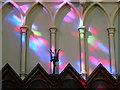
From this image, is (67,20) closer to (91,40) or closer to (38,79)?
(91,40)

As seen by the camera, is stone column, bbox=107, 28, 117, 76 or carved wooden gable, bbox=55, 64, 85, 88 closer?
carved wooden gable, bbox=55, 64, 85, 88

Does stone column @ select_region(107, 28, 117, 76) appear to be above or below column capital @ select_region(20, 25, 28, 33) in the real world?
below

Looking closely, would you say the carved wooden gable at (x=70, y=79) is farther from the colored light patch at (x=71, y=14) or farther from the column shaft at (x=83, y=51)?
the colored light patch at (x=71, y=14)

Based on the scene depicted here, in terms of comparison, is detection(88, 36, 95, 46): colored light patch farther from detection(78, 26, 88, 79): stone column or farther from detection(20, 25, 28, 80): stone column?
detection(20, 25, 28, 80): stone column

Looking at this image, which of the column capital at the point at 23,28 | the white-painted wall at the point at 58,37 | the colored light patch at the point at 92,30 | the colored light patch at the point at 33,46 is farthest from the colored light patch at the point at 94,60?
the column capital at the point at 23,28

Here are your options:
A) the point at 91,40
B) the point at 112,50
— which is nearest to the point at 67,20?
the point at 91,40

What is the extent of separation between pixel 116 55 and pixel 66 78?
1.53 m

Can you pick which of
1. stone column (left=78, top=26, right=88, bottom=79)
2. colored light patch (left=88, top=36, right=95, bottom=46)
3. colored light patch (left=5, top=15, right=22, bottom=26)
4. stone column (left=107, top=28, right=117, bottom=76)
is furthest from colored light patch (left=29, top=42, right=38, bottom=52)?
stone column (left=107, top=28, right=117, bottom=76)

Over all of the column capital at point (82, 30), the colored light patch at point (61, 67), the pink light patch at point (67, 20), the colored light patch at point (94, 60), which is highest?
the pink light patch at point (67, 20)

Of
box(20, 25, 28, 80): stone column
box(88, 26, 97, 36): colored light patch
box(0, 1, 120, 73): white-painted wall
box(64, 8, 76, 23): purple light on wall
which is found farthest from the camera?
box(64, 8, 76, 23): purple light on wall

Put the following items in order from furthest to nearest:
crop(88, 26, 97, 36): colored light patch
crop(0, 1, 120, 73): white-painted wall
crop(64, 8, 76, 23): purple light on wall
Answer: crop(64, 8, 76, 23): purple light on wall → crop(88, 26, 97, 36): colored light patch → crop(0, 1, 120, 73): white-painted wall

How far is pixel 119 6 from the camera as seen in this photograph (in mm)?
8164

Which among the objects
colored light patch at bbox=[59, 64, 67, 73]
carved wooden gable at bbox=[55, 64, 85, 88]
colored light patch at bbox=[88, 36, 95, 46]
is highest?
colored light patch at bbox=[88, 36, 95, 46]

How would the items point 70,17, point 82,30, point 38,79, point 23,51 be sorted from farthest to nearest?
point 70,17 → point 82,30 → point 23,51 → point 38,79
